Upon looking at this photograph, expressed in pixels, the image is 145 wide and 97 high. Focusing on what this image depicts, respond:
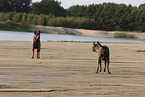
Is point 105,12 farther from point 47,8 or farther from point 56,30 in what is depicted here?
point 56,30

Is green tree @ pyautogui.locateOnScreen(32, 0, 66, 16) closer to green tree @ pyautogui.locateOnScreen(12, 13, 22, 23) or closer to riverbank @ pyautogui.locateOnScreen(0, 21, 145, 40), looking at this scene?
green tree @ pyautogui.locateOnScreen(12, 13, 22, 23)

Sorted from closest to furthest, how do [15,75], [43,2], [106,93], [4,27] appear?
[106,93], [15,75], [4,27], [43,2]

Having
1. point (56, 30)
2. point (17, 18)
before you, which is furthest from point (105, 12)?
point (17, 18)

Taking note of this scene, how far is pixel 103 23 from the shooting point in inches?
3253

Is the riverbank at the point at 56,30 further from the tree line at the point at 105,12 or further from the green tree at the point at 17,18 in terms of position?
the tree line at the point at 105,12

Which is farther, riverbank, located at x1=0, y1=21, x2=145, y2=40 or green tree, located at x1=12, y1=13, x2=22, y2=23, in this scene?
green tree, located at x1=12, y1=13, x2=22, y2=23

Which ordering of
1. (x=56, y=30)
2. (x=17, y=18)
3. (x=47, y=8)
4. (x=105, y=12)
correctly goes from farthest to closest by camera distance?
(x=105, y=12)
(x=47, y=8)
(x=17, y=18)
(x=56, y=30)

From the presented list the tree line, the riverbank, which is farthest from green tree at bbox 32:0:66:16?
the riverbank

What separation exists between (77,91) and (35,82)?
1.39 meters

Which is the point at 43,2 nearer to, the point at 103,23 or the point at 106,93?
the point at 103,23

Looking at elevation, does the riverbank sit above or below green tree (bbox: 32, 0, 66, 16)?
below

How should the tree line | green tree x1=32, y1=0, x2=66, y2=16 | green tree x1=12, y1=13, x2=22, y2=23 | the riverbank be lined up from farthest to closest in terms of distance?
green tree x1=32, y1=0, x2=66, y2=16 < the tree line < green tree x1=12, y1=13, x2=22, y2=23 < the riverbank

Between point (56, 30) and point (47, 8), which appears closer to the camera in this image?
point (56, 30)

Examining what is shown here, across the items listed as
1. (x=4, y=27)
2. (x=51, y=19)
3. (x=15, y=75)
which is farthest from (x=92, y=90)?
(x=51, y=19)
